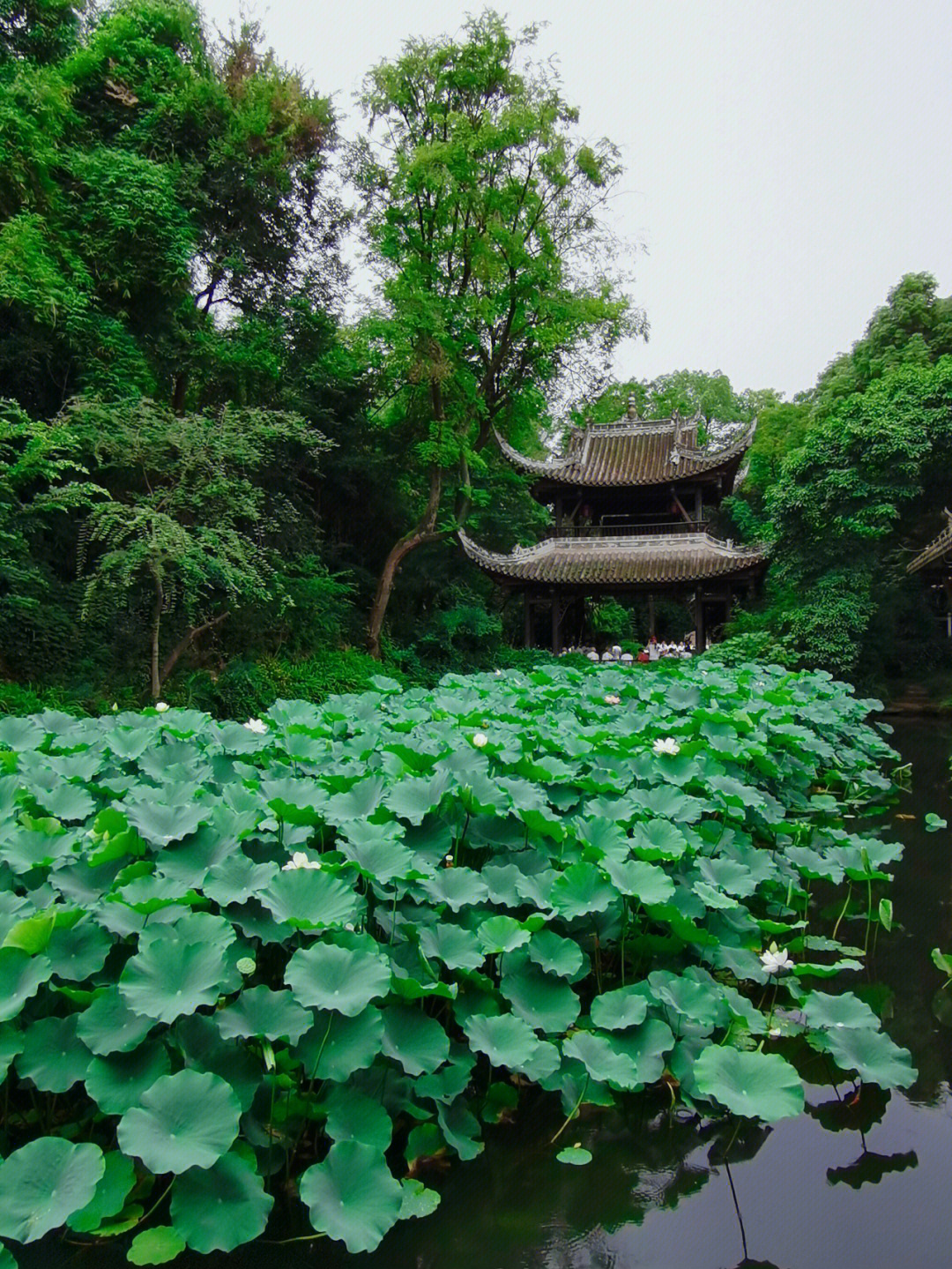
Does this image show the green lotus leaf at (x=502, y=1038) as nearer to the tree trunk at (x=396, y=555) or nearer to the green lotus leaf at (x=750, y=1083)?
the green lotus leaf at (x=750, y=1083)

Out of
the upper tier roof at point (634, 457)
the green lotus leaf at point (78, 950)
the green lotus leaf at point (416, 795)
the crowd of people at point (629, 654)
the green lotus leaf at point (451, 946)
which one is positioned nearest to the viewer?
the green lotus leaf at point (78, 950)

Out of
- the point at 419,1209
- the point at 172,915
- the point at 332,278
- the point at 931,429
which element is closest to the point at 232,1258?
the point at 419,1209

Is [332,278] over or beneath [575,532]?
over

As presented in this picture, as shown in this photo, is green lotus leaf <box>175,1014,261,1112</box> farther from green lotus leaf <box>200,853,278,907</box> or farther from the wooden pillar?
the wooden pillar

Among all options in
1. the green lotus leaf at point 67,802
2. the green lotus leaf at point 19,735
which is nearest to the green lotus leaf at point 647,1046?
the green lotus leaf at point 67,802

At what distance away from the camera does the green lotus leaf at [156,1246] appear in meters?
1.56

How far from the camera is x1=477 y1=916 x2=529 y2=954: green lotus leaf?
7.03ft

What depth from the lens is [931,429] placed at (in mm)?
15008

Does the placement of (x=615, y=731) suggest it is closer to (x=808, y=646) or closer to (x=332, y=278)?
(x=808, y=646)

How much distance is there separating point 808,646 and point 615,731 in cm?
1125

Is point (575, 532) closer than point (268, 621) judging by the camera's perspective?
No

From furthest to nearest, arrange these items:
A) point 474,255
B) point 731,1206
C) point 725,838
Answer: point 474,255, point 725,838, point 731,1206

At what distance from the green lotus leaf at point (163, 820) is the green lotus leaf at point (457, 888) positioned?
668mm

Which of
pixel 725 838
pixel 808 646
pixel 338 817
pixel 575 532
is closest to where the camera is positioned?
pixel 338 817
